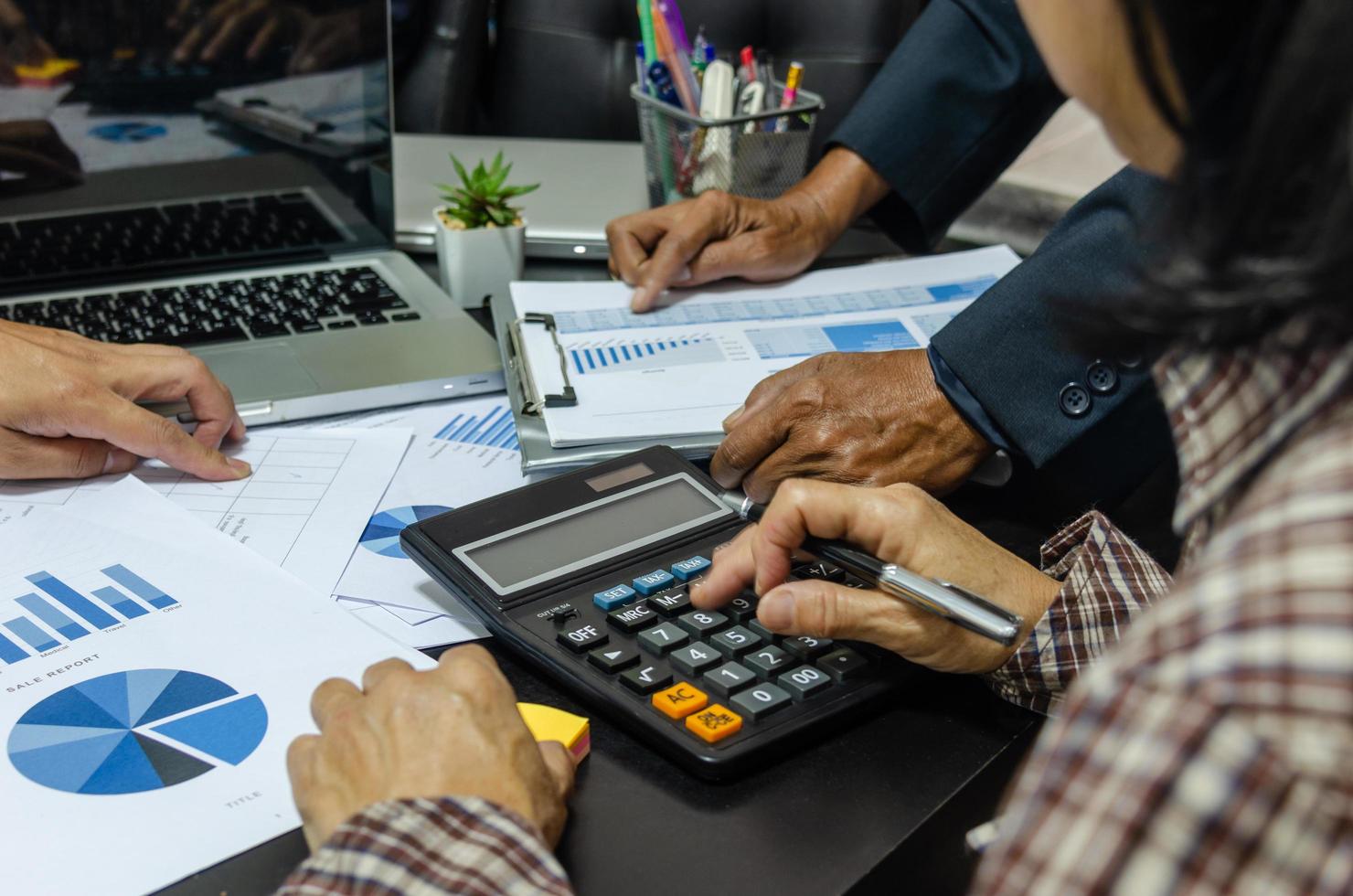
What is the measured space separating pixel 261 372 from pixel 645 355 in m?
0.29

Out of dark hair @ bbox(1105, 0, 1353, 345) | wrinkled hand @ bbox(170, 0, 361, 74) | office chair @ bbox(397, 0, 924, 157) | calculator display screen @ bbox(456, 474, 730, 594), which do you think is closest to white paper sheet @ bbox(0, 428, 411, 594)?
calculator display screen @ bbox(456, 474, 730, 594)

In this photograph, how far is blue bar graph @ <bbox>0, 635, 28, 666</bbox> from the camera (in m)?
0.60

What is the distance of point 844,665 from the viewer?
59cm

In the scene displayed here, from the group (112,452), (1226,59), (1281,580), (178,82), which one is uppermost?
(1226,59)

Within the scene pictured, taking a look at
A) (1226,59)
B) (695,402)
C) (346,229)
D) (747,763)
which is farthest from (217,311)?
(1226,59)

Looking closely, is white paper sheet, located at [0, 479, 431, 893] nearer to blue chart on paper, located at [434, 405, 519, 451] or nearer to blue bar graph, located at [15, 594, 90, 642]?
blue bar graph, located at [15, 594, 90, 642]

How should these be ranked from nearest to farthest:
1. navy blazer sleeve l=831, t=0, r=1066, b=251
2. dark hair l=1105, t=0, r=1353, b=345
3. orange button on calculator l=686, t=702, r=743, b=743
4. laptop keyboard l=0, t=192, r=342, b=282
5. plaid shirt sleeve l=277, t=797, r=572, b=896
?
dark hair l=1105, t=0, r=1353, b=345 < plaid shirt sleeve l=277, t=797, r=572, b=896 < orange button on calculator l=686, t=702, r=743, b=743 < laptop keyboard l=0, t=192, r=342, b=282 < navy blazer sleeve l=831, t=0, r=1066, b=251

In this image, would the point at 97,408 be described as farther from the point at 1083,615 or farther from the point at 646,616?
the point at 1083,615

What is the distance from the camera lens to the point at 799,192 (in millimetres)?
1148

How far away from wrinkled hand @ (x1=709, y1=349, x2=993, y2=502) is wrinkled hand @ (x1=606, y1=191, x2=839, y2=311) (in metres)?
0.25

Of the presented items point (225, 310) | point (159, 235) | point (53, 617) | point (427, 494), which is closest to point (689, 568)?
point (427, 494)

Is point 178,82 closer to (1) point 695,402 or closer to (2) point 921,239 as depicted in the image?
(1) point 695,402

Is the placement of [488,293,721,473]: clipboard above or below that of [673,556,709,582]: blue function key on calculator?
below

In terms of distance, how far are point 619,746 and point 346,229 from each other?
27.8 inches
